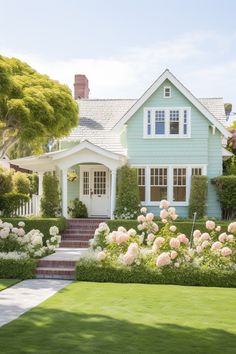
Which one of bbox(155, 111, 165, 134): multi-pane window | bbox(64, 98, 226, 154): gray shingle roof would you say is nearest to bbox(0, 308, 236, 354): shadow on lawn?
bbox(155, 111, 165, 134): multi-pane window

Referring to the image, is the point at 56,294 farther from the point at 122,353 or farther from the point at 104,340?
the point at 122,353

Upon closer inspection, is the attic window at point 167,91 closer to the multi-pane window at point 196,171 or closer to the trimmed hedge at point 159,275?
the multi-pane window at point 196,171

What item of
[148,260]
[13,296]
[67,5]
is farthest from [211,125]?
[13,296]

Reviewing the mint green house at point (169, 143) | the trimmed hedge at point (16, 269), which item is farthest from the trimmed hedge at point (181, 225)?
the trimmed hedge at point (16, 269)

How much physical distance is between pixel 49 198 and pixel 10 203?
5.93 ft

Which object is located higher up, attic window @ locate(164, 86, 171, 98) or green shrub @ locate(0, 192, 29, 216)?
attic window @ locate(164, 86, 171, 98)

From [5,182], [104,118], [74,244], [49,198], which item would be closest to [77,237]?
[74,244]

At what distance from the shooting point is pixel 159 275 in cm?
1320

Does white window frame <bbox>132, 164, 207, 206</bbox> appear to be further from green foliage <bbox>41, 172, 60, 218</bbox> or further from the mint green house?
green foliage <bbox>41, 172, 60, 218</bbox>

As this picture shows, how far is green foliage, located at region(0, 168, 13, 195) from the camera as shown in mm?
23578

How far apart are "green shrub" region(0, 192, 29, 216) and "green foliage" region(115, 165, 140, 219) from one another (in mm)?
4406

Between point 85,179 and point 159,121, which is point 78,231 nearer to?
point 85,179

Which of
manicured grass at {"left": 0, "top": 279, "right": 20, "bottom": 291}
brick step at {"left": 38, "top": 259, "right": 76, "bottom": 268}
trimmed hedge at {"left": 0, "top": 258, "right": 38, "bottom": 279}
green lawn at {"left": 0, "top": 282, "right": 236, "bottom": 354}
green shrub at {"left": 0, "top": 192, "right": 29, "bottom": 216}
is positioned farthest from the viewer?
green shrub at {"left": 0, "top": 192, "right": 29, "bottom": 216}

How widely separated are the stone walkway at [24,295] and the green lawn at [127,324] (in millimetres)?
289
